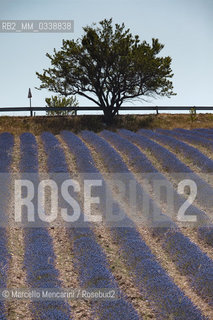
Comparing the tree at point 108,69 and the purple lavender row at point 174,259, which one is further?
the tree at point 108,69

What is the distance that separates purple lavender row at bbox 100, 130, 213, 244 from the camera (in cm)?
1170

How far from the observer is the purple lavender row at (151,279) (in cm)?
791

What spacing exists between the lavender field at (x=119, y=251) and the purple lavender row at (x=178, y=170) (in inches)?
1.7

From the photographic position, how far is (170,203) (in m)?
14.1

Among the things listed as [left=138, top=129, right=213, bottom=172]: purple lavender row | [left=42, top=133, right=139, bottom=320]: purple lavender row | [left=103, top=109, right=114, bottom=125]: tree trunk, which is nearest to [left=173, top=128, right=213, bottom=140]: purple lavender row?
[left=138, top=129, right=213, bottom=172]: purple lavender row

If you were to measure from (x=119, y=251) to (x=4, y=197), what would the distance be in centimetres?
512

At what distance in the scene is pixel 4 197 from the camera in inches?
557

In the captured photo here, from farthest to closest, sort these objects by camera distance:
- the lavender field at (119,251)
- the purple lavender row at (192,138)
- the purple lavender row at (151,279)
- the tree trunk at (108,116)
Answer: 1. the tree trunk at (108,116)
2. the purple lavender row at (192,138)
3. the lavender field at (119,251)
4. the purple lavender row at (151,279)

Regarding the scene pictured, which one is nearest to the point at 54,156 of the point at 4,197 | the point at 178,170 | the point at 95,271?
the point at 4,197

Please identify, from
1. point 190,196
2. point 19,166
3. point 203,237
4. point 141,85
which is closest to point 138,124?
point 141,85

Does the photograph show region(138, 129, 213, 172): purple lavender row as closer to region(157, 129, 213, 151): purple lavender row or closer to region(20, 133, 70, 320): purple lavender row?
region(157, 129, 213, 151): purple lavender row

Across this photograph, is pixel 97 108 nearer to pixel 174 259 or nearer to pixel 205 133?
pixel 205 133

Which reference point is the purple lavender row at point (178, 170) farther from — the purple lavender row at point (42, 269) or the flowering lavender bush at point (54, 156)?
the purple lavender row at point (42, 269)

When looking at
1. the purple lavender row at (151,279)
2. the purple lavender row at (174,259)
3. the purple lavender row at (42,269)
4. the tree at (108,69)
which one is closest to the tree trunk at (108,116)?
the tree at (108,69)
